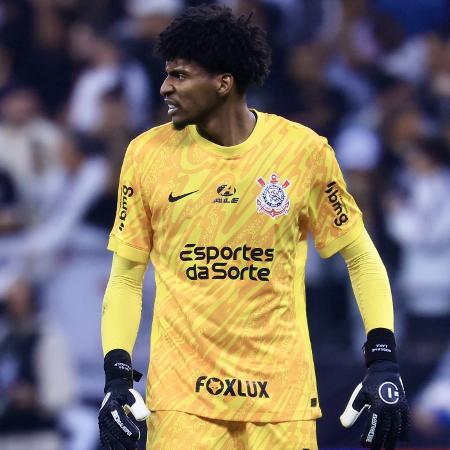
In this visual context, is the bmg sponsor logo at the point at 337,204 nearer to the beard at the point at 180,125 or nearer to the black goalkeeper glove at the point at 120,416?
the beard at the point at 180,125

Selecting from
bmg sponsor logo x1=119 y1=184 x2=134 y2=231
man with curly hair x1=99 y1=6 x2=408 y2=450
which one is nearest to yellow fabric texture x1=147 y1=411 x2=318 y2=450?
man with curly hair x1=99 y1=6 x2=408 y2=450

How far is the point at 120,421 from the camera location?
12.4ft

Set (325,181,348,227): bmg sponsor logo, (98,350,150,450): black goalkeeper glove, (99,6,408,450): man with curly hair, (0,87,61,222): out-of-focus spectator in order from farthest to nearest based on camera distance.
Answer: (0,87,61,222): out-of-focus spectator < (325,181,348,227): bmg sponsor logo < (99,6,408,450): man with curly hair < (98,350,150,450): black goalkeeper glove

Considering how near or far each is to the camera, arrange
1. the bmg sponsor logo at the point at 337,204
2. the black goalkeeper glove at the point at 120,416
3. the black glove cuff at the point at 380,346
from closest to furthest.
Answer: the black goalkeeper glove at the point at 120,416 < the black glove cuff at the point at 380,346 < the bmg sponsor logo at the point at 337,204

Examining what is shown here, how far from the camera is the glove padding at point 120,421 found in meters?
3.77

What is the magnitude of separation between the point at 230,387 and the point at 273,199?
0.64 m

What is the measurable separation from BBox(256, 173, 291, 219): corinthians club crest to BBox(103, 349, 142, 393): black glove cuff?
663 millimetres

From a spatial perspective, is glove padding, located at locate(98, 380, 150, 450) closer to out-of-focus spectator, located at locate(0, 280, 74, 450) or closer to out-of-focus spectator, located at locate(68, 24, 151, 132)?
out-of-focus spectator, located at locate(0, 280, 74, 450)

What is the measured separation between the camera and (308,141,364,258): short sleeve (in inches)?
161

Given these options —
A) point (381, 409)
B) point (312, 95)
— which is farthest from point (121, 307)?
point (312, 95)

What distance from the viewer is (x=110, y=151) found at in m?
8.11

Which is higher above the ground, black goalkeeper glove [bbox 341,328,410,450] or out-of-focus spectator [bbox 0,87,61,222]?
out-of-focus spectator [bbox 0,87,61,222]

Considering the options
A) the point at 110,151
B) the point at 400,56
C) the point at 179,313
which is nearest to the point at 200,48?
the point at 179,313

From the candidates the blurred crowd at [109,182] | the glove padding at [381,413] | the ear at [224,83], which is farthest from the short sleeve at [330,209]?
the blurred crowd at [109,182]
